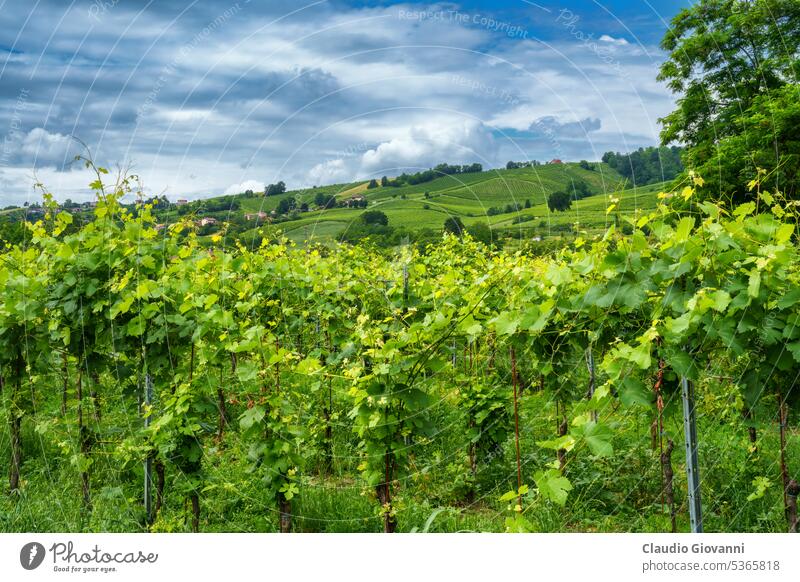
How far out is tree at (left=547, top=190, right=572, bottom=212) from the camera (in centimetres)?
605

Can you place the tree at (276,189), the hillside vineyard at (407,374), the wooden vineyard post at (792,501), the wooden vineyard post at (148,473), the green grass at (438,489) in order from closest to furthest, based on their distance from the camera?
the hillside vineyard at (407,374), the wooden vineyard post at (792,501), the wooden vineyard post at (148,473), the green grass at (438,489), the tree at (276,189)

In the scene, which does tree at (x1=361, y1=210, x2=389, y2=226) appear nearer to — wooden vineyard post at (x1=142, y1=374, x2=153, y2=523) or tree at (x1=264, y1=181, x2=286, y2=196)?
tree at (x1=264, y1=181, x2=286, y2=196)

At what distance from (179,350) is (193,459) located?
0.84 m

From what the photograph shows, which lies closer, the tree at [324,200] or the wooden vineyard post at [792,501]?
the wooden vineyard post at [792,501]

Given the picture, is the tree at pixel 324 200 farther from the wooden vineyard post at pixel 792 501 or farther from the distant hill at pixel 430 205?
the wooden vineyard post at pixel 792 501

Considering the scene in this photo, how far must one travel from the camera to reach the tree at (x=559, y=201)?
19.9 feet

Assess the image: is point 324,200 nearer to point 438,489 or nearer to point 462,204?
point 462,204
